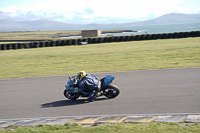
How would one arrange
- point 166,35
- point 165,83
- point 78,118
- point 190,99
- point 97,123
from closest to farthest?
point 97,123 < point 78,118 < point 190,99 < point 165,83 < point 166,35

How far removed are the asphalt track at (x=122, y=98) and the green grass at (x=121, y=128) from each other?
1018 mm

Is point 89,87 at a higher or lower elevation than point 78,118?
higher

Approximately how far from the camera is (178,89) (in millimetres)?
8805

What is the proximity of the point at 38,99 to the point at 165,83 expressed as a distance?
191 inches

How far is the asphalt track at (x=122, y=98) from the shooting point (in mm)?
7066

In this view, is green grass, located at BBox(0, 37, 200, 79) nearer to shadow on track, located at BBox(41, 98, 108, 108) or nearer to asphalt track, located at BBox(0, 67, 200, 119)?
asphalt track, located at BBox(0, 67, 200, 119)

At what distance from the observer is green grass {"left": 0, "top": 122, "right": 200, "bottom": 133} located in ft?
17.2

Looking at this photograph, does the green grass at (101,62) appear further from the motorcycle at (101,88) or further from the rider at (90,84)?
the rider at (90,84)

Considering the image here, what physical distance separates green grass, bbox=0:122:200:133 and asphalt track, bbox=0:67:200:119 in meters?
1.02

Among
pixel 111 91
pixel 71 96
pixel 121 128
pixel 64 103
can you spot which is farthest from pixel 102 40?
pixel 121 128

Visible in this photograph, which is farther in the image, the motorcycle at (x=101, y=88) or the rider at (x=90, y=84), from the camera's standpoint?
the motorcycle at (x=101, y=88)

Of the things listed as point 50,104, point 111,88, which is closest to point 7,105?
point 50,104

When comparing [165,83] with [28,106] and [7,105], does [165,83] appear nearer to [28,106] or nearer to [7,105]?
[28,106]

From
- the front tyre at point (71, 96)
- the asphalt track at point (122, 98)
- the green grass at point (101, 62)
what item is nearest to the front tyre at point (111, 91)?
the asphalt track at point (122, 98)
